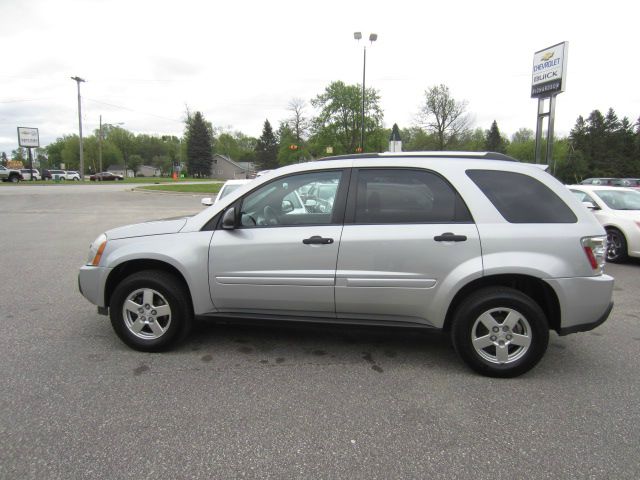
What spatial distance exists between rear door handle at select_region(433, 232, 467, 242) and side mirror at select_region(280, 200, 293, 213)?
4.07 ft

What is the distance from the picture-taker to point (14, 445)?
2410 millimetres

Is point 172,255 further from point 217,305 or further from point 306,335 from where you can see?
point 306,335

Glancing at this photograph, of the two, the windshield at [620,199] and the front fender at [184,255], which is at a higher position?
the windshield at [620,199]

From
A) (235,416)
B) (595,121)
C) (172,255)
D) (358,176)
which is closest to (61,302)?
(172,255)

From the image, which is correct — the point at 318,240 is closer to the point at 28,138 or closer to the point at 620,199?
the point at 620,199

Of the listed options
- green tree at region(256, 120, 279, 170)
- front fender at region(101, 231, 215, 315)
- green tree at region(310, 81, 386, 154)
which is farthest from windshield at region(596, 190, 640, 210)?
green tree at region(256, 120, 279, 170)

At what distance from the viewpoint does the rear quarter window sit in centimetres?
321

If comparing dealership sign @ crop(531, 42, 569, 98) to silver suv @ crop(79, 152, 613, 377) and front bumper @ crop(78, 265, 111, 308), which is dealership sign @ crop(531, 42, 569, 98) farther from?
front bumper @ crop(78, 265, 111, 308)

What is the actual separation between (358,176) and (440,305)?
1230mm

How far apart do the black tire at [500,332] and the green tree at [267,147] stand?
89.5 meters

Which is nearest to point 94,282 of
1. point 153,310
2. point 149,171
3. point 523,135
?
point 153,310

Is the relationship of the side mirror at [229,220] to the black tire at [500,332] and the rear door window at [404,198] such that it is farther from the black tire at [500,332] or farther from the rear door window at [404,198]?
the black tire at [500,332]

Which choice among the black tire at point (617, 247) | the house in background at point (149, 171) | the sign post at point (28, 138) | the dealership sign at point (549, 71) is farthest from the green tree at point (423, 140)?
the house in background at point (149, 171)

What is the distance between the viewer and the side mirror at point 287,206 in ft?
11.8
